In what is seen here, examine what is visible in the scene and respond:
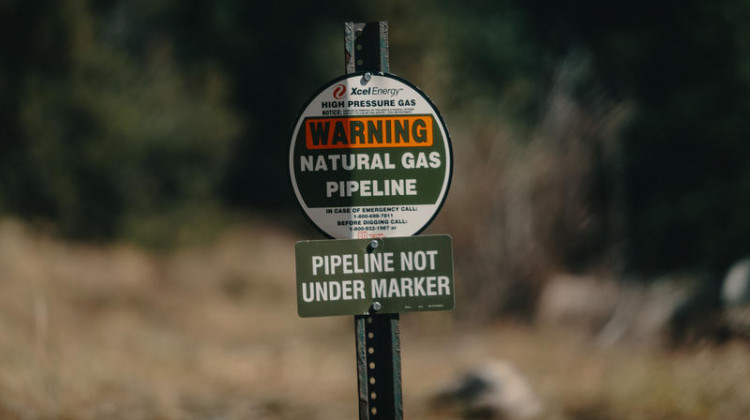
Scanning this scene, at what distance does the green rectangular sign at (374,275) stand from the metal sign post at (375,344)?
0.24 feet

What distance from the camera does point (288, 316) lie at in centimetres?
1314

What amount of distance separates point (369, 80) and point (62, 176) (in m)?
15.4

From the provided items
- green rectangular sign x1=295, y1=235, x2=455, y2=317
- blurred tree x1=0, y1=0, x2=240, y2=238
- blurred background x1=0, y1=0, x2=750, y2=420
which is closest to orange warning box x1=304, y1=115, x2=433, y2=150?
blurred background x1=0, y1=0, x2=750, y2=420

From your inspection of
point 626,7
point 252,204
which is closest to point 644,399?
point 626,7

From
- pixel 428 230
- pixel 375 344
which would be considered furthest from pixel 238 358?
pixel 375 344

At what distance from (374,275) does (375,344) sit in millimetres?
252

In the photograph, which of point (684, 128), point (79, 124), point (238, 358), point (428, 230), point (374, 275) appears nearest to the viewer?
point (374, 275)

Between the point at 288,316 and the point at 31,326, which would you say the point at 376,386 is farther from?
the point at 288,316

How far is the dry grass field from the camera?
270 inches

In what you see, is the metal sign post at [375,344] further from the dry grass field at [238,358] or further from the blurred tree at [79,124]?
the blurred tree at [79,124]

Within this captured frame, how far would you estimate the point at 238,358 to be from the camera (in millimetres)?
9445

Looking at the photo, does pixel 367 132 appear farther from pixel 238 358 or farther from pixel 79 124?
pixel 79 124

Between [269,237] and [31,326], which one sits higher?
[269,237]

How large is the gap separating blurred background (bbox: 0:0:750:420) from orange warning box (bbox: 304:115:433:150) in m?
0.16
